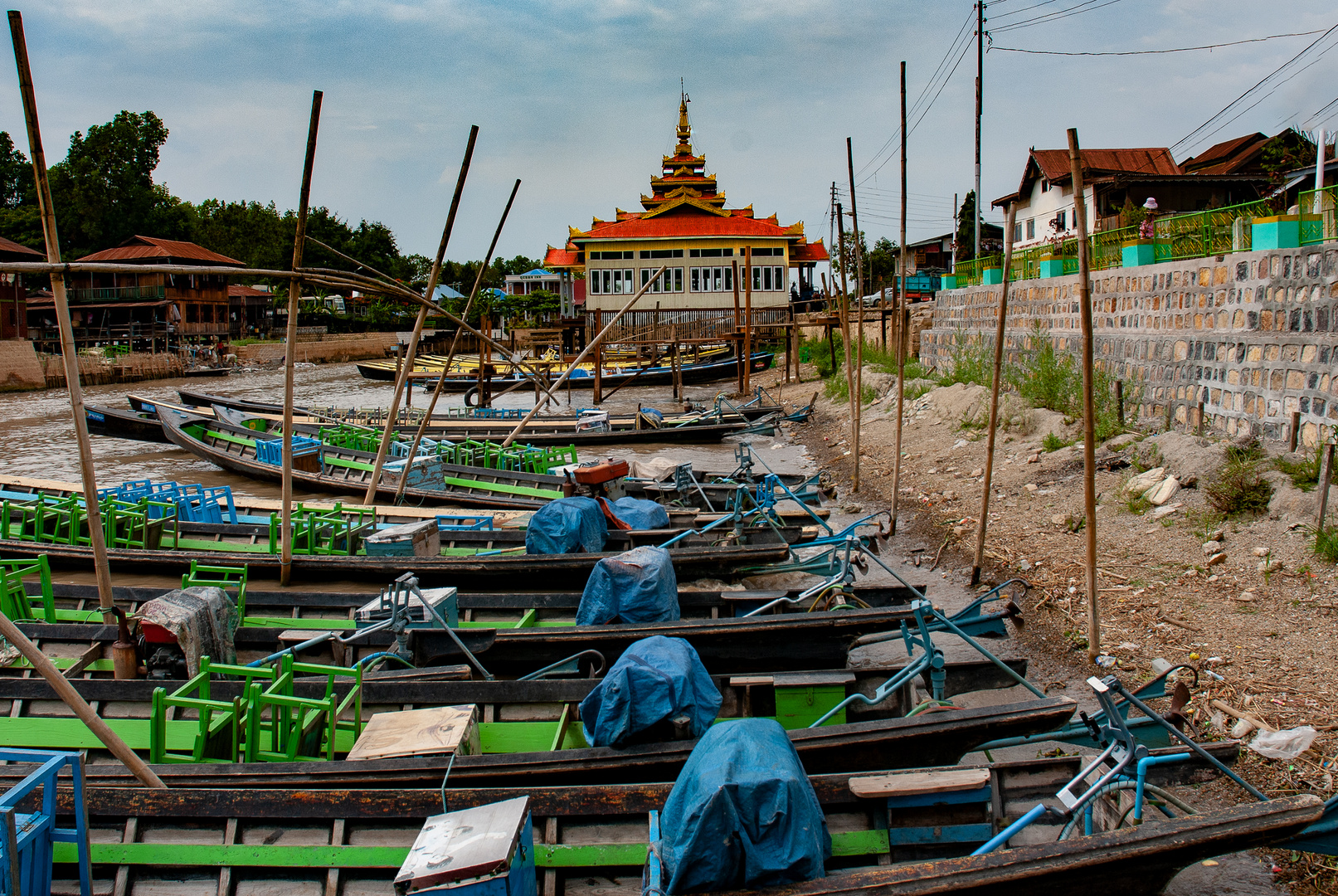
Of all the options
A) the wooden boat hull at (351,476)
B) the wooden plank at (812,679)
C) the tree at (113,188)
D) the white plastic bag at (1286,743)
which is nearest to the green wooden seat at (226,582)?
the wooden boat hull at (351,476)

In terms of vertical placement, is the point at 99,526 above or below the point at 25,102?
below

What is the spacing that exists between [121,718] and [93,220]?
6775 centimetres

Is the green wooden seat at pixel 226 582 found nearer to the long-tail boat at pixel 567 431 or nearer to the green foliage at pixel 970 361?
the long-tail boat at pixel 567 431


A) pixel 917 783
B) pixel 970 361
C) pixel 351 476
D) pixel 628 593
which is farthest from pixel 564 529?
pixel 970 361

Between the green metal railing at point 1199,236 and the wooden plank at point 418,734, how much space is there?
683cm

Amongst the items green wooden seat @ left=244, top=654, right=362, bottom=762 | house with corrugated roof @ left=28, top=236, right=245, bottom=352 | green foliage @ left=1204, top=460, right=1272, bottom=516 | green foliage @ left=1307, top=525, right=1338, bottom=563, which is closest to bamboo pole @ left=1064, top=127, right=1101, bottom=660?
green foliage @ left=1307, top=525, right=1338, bottom=563

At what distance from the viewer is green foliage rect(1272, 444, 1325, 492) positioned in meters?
8.56

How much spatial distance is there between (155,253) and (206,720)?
54821 millimetres

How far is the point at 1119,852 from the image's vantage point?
3689 mm

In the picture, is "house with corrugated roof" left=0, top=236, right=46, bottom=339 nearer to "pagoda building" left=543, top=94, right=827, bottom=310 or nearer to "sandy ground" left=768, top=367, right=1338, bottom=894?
"pagoda building" left=543, top=94, right=827, bottom=310

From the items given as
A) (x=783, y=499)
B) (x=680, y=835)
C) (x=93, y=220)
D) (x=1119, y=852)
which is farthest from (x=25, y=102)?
(x=93, y=220)

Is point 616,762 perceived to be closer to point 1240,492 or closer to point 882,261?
point 1240,492

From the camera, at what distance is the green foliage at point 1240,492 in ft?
29.0

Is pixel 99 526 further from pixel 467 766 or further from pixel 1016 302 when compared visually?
pixel 1016 302
